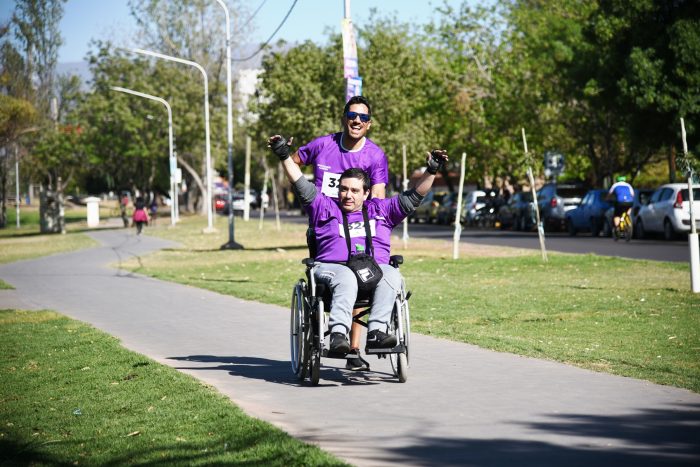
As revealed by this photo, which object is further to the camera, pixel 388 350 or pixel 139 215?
pixel 139 215

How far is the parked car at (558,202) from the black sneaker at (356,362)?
33.9 meters

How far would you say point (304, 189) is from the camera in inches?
341

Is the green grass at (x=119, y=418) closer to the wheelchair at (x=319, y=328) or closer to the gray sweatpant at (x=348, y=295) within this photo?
the wheelchair at (x=319, y=328)

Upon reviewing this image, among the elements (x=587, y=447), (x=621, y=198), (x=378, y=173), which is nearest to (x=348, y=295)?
(x=378, y=173)

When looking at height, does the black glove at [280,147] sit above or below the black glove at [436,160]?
above

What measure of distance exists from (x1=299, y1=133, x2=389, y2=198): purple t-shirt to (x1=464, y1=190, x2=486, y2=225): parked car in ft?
152

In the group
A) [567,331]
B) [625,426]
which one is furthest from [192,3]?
[625,426]

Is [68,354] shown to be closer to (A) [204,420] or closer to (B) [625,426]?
(A) [204,420]

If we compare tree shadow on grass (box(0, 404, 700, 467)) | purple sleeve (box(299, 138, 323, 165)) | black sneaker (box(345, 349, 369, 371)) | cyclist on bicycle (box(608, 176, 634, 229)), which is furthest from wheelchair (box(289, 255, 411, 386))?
cyclist on bicycle (box(608, 176, 634, 229))

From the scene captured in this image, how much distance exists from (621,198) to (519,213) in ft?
52.0

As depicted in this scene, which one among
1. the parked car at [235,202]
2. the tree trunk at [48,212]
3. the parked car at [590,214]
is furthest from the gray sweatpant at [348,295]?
the parked car at [235,202]

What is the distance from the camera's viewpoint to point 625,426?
263 inches

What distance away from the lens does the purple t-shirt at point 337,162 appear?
30.4ft

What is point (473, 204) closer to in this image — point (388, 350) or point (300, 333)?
point (300, 333)
